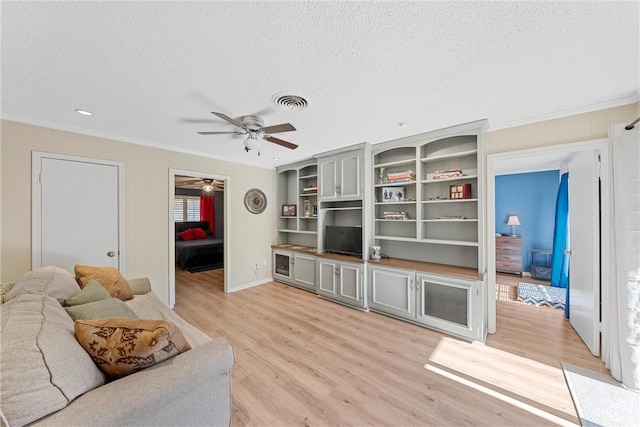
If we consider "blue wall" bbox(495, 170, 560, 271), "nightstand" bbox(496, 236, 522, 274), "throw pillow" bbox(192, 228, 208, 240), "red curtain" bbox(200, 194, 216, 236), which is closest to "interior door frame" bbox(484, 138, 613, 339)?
"nightstand" bbox(496, 236, 522, 274)

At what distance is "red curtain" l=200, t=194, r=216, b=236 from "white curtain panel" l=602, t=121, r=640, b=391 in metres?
8.92

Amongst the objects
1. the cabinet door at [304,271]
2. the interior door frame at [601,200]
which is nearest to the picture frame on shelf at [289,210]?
the cabinet door at [304,271]

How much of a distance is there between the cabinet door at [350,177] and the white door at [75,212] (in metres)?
3.08

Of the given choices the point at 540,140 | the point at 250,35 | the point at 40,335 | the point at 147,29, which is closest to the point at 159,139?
the point at 147,29

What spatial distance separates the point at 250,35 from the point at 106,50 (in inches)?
36.9

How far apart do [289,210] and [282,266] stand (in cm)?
A: 116

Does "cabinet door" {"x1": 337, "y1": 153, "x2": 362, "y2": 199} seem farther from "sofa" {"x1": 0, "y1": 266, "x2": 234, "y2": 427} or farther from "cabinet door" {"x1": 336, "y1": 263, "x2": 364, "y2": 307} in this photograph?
"sofa" {"x1": 0, "y1": 266, "x2": 234, "y2": 427}

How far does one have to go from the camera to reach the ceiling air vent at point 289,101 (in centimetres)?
204

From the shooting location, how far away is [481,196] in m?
2.77

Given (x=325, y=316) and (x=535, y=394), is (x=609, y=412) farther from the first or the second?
(x=325, y=316)

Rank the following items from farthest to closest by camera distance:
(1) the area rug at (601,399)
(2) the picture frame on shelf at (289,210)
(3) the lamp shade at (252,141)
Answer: (2) the picture frame on shelf at (289,210) → (3) the lamp shade at (252,141) → (1) the area rug at (601,399)

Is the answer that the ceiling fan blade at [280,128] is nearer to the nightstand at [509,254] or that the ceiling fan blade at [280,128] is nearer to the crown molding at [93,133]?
the crown molding at [93,133]

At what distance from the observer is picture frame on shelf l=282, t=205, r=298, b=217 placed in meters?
4.99

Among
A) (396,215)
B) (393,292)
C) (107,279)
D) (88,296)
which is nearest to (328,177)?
(396,215)
